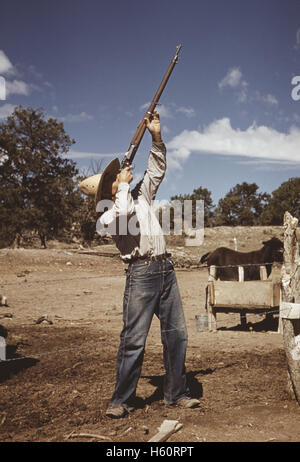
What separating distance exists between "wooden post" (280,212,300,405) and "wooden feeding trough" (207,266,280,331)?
9.10ft

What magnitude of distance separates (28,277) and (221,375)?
980 cm

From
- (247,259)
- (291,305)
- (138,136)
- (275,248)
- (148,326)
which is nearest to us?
(148,326)

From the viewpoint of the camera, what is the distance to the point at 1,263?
1488 cm

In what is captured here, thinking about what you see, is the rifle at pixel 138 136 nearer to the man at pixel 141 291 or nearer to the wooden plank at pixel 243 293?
the man at pixel 141 291

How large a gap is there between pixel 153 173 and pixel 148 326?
4.42 feet

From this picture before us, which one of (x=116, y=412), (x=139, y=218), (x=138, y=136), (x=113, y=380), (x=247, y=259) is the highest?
(x=138, y=136)

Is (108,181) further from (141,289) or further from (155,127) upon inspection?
(141,289)

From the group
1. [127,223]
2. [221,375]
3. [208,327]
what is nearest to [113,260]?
[208,327]

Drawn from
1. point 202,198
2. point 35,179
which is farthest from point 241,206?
point 35,179

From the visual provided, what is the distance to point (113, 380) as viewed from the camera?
4184mm

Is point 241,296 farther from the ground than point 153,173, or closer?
closer

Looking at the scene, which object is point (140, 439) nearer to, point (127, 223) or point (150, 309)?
point (150, 309)

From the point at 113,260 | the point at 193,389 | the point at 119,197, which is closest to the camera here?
the point at 119,197

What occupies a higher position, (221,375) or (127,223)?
(127,223)
